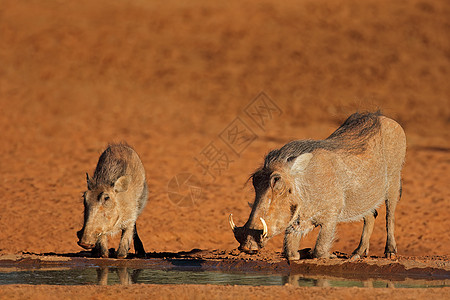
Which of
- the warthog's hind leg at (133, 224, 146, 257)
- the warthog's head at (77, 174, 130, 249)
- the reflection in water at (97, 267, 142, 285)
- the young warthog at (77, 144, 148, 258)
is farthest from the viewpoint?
the warthog's hind leg at (133, 224, 146, 257)

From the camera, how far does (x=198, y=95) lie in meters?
22.8

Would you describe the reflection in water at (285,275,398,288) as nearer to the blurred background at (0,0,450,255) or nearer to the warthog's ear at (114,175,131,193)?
the warthog's ear at (114,175,131,193)

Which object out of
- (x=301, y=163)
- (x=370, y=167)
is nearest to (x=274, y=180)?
(x=301, y=163)

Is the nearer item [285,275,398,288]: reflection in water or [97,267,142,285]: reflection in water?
[285,275,398,288]: reflection in water

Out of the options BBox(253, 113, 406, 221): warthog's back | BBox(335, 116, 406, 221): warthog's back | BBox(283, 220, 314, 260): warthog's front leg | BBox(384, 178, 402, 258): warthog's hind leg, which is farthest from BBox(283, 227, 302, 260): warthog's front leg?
BBox(384, 178, 402, 258): warthog's hind leg

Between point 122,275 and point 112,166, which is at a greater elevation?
point 112,166

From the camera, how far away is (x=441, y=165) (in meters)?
15.7

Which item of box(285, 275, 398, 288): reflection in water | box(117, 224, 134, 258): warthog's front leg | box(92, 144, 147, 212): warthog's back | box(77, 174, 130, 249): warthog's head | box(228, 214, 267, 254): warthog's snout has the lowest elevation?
box(285, 275, 398, 288): reflection in water

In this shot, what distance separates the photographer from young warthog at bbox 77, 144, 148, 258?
8.29 meters

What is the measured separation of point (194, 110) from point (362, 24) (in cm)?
936

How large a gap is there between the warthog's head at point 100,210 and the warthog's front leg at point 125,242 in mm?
133

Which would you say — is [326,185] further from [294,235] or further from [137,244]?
[137,244]

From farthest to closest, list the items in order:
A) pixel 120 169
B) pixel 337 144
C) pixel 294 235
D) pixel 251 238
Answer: pixel 120 169 < pixel 337 144 < pixel 294 235 < pixel 251 238

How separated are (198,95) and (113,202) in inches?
564
